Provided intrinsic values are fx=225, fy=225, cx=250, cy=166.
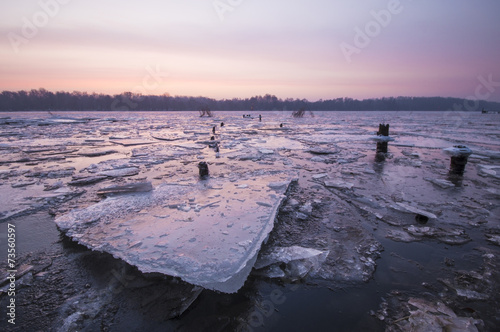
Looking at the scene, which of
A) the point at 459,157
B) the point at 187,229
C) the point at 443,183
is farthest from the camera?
the point at 459,157

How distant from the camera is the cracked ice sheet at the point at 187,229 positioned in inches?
83.2

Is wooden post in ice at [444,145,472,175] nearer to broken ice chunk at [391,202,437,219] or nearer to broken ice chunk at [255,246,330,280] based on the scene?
broken ice chunk at [391,202,437,219]

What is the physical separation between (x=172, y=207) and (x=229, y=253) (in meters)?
1.51

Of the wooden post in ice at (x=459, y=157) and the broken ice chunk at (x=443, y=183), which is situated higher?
the wooden post in ice at (x=459, y=157)

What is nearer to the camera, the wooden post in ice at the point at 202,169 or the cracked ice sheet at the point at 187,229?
the cracked ice sheet at the point at 187,229

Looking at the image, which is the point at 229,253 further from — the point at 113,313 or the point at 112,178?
the point at 112,178

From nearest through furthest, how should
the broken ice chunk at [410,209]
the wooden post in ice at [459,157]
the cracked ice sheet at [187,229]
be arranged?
the cracked ice sheet at [187,229] → the broken ice chunk at [410,209] → the wooden post in ice at [459,157]

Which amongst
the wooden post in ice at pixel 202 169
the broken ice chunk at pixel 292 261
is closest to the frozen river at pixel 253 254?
the broken ice chunk at pixel 292 261

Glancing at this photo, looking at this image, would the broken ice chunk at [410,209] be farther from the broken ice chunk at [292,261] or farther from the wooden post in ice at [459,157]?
the wooden post in ice at [459,157]

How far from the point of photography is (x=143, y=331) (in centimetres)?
159

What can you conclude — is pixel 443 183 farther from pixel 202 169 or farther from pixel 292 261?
pixel 202 169

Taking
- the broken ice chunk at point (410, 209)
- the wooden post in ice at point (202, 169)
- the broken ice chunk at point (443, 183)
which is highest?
the wooden post in ice at point (202, 169)

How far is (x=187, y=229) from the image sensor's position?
2771 mm

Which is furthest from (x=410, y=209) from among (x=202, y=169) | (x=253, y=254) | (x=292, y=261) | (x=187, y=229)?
(x=202, y=169)
